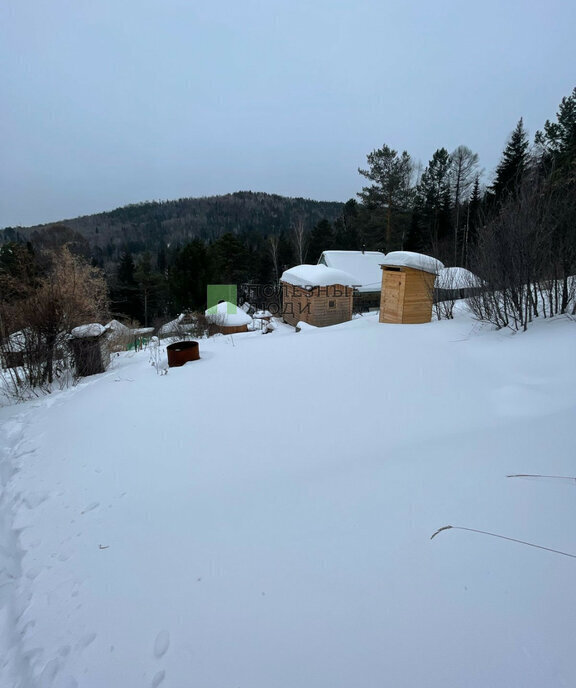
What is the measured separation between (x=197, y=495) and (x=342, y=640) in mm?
1501

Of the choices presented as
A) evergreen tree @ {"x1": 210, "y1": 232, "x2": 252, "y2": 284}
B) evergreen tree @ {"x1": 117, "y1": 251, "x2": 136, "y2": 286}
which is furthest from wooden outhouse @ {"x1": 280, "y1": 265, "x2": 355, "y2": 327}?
evergreen tree @ {"x1": 117, "y1": 251, "x2": 136, "y2": 286}

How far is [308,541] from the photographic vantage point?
6.35 feet

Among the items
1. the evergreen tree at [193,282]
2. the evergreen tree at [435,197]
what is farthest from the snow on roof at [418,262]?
the evergreen tree at [435,197]

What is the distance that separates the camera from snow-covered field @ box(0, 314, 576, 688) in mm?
1369

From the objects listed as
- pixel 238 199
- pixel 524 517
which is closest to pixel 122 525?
pixel 524 517

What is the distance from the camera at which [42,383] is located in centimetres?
685

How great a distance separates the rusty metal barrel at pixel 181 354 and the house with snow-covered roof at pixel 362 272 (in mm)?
16701

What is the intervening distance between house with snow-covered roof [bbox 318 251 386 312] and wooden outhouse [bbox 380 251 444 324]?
14.0 metres

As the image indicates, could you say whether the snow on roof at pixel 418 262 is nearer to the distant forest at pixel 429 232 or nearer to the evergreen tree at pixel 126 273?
the distant forest at pixel 429 232

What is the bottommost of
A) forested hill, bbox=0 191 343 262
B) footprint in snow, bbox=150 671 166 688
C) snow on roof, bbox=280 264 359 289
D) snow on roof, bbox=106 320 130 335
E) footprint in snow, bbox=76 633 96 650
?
footprint in snow, bbox=76 633 96 650

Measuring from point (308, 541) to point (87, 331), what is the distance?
24.8ft

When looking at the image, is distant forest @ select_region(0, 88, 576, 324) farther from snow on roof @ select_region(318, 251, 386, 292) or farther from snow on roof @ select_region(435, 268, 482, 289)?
snow on roof @ select_region(318, 251, 386, 292)

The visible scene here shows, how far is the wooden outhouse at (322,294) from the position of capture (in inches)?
605

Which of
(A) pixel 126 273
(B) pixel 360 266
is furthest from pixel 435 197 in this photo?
(A) pixel 126 273
